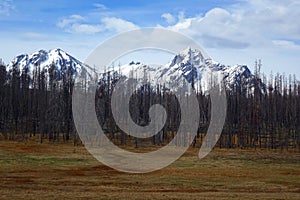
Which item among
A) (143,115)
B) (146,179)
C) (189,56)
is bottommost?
(146,179)

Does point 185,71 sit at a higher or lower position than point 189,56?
higher

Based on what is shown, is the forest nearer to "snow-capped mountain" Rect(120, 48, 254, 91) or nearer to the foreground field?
"snow-capped mountain" Rect(120, 48, 254, 91)

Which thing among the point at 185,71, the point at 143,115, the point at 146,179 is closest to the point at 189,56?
the point at 143,115

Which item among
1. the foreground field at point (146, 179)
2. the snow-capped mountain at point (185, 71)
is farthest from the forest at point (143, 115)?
the foreground field at point (146, 179)

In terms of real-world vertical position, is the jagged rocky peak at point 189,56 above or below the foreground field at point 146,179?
above

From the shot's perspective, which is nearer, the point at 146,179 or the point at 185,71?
the point at 146,179

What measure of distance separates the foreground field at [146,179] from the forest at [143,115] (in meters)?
23.6

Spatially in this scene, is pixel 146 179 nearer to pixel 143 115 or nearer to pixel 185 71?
pixel 143 115

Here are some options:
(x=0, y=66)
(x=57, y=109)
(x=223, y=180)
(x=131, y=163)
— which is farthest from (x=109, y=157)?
(x=0, y=66)

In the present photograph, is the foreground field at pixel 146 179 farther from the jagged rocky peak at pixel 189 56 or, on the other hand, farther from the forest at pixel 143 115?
the forest at pixel 143 115

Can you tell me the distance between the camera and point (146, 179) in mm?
31969

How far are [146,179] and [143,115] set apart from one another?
4830 cm

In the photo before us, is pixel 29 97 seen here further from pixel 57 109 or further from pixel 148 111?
pixel 148 111

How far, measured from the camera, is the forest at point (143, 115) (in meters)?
72.8
